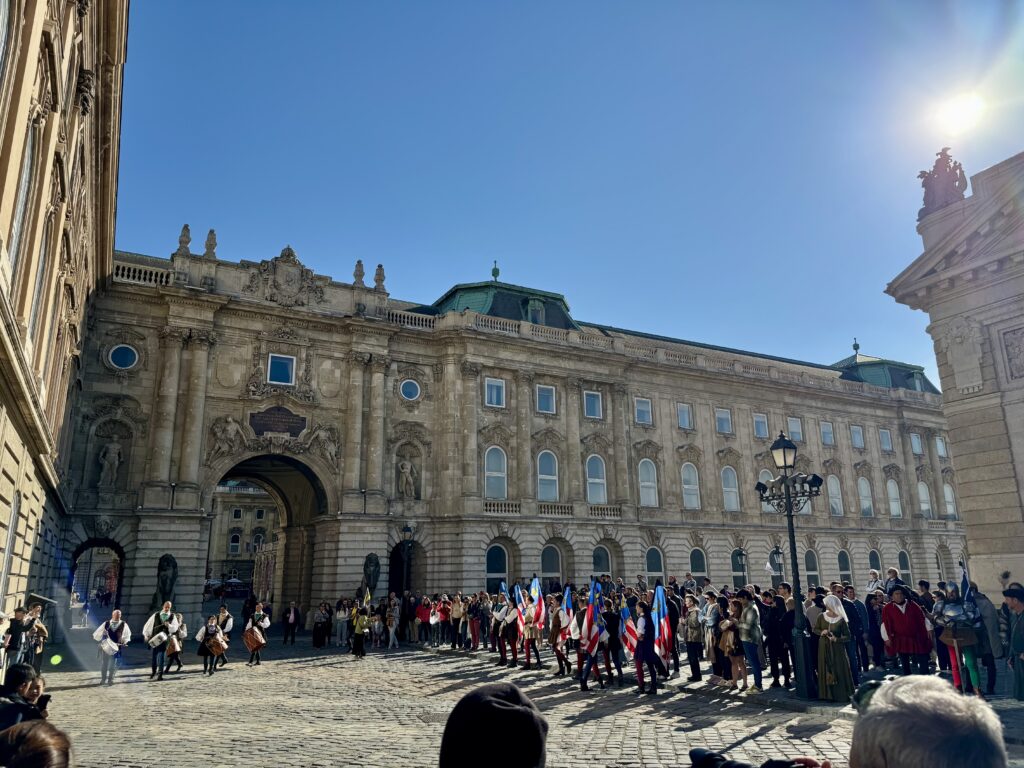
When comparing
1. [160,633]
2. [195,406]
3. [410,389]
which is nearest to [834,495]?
[410,389]

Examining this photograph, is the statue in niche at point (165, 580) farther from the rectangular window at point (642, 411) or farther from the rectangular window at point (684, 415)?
the rectangular window at point (684, 415)

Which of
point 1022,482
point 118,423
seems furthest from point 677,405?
point 118,423

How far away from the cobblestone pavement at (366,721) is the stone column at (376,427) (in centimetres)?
1591

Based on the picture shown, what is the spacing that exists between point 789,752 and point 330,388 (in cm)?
2988

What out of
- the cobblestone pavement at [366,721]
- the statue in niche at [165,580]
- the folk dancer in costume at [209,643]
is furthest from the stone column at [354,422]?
the cobblestone pavement at [366,721]

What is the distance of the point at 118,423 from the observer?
31656 millimetres

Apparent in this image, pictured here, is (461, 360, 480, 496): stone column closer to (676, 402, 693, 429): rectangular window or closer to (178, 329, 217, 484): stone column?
(178, 329, 217, 484): stone column

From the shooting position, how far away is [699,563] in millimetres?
44375

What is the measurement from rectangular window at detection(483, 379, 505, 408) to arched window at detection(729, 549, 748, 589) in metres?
18.8

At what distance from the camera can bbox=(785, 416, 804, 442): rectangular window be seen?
50688 mm

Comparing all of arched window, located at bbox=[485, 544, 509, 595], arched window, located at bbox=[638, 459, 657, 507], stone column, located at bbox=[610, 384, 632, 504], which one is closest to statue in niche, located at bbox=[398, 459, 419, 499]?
arched window, located at bbox=[485, 544, 509, 595]

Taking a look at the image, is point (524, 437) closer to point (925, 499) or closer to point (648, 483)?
point (648, 483)

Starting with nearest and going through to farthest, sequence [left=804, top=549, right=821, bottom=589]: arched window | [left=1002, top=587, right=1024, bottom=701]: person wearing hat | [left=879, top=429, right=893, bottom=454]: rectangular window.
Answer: [left=1002, top=587, right=1024, bottom=701]: person wearing hat < [left=804, top=549, right=821, bottom=589]: arched window < [left=879, top=429, right=893, bottom=454]: rectangular window

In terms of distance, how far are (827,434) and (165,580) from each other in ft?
146
